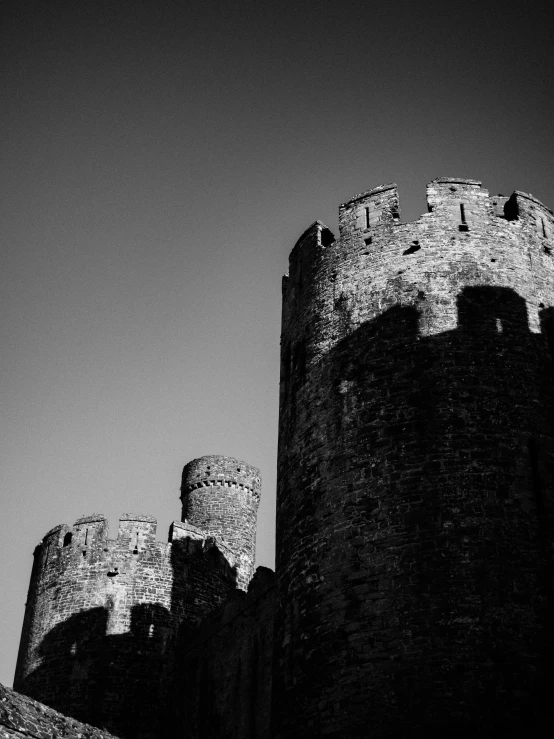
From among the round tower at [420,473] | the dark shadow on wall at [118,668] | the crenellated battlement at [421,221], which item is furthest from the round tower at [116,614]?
the crenellated battlement at [421,221]

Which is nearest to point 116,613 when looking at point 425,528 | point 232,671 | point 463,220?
point 232,671

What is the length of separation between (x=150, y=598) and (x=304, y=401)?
9232 mm

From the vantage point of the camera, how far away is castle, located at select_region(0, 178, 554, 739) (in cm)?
1231

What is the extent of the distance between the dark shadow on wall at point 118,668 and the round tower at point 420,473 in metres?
8.23

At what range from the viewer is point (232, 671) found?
20.4 metres

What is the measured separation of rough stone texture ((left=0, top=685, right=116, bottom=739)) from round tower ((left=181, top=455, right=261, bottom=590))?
17.3m

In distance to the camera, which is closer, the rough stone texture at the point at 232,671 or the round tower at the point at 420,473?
the round tower at the point at 420,473

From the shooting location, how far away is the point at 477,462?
44.9ft

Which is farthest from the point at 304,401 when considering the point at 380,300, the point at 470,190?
the point at 470,190

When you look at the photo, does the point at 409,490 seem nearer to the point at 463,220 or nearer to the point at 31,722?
the point at 463,220

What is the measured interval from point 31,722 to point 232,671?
10593 mm

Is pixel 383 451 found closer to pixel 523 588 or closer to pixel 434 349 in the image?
pixel 434 349

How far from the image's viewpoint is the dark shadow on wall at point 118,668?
2175 centimetres

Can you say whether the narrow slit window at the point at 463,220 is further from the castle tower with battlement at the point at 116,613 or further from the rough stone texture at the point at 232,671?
the castle tower with battlement at the point at 116,613
